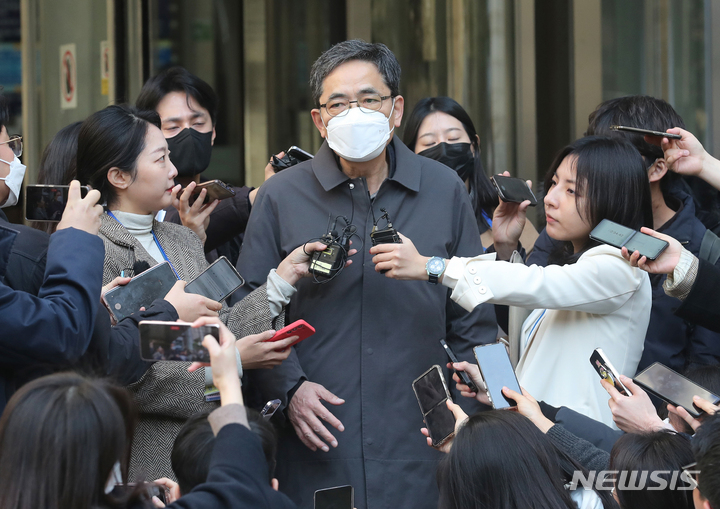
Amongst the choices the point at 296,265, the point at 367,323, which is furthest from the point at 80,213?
the point at 367,323

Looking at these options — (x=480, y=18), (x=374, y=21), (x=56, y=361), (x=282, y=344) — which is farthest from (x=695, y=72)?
(x=56, y=361)

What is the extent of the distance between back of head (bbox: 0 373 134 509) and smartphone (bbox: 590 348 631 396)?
1.42 meters

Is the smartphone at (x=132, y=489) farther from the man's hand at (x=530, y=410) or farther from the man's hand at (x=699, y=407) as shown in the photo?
the man's hand at (x=699, y=407)

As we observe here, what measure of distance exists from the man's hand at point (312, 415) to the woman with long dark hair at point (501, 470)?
0.73 m

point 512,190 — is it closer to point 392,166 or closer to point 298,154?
point 392,166

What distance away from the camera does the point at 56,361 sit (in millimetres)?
2127

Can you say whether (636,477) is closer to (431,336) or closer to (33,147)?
(431,336)

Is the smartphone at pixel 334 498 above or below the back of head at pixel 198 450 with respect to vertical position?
below

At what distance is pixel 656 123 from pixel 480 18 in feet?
12.4

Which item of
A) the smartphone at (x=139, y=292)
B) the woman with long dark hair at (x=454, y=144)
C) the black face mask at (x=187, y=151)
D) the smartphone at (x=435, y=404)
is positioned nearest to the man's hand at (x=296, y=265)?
the smartphone at (x=139, y=292)

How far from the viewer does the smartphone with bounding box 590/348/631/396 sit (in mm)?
2402

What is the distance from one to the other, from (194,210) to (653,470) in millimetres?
2230

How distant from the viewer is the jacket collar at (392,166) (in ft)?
9.72

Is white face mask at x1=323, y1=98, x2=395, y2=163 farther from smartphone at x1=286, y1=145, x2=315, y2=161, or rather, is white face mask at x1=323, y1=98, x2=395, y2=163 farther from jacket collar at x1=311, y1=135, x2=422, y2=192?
smartphone at x1=286, y1=145, x2=315, y2=161
